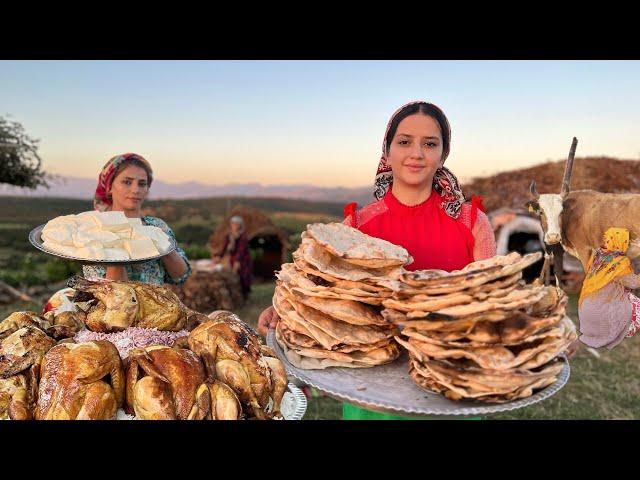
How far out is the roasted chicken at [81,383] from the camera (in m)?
1.88

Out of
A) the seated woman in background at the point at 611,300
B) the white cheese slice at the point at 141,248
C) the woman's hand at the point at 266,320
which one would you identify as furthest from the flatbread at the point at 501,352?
the seated woman in background at the point at 611,300

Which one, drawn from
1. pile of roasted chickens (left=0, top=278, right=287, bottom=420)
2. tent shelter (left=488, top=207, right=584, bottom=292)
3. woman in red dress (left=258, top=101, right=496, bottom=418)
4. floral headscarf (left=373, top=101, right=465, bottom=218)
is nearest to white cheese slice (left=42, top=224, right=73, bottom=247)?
pile of roasted chickens (left=0, top=278, right=287, bottom=420)

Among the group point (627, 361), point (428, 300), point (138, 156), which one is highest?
point (138, 156)

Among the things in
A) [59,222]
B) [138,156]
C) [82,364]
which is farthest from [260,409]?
[138,156]

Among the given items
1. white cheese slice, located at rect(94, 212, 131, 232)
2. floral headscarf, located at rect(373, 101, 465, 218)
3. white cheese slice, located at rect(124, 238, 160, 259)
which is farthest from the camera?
white cheese slice, located at rect(94, 212, 131, 232)

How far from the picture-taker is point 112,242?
9.45 feet

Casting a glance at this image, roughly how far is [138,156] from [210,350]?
2.25 m

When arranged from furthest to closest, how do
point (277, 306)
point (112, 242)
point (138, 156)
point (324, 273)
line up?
point (138, 156), point (112, 242), point (277, 306), point (324, 273)

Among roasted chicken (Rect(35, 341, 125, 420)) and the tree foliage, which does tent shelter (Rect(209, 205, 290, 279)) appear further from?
roasted chicken (Rect(35, 341, 125, 420))

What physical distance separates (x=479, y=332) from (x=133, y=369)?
4.54ft

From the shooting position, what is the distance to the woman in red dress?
2.62m

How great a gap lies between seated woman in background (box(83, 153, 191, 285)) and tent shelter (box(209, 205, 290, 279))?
25.5 ft

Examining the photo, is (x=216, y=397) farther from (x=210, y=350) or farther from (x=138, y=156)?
(x=138, y=156)

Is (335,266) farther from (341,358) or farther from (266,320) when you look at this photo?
(266,320)
